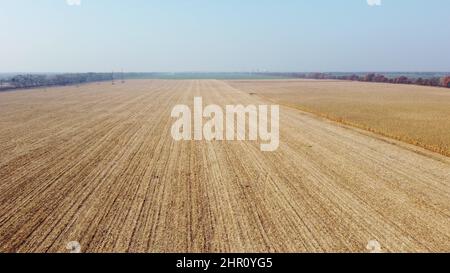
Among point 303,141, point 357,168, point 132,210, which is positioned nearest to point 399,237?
point 357,168

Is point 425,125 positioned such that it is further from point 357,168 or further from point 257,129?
point 357,168

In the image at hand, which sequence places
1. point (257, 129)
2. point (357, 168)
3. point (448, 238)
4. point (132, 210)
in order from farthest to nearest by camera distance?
1. point (257, 129)
2. point (357, 168)
3. point (132, 210)
4. point (448, 238)

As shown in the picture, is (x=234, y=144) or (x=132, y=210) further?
(x=234, y=144)

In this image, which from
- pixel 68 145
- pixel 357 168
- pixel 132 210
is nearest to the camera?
pixel 132 210
